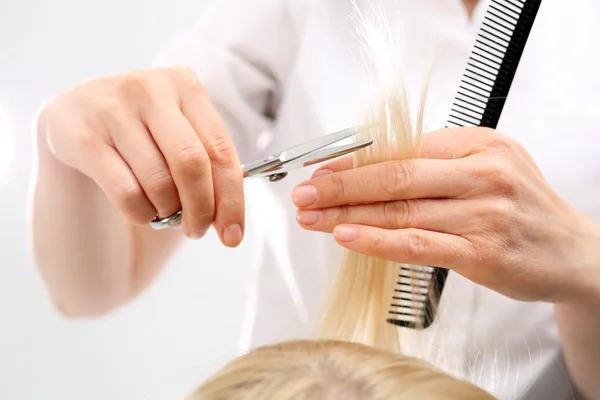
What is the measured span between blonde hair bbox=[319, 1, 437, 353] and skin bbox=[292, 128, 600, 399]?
6 cm

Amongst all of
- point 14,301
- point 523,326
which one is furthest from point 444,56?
point 14,301

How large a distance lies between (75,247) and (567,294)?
2.33ft

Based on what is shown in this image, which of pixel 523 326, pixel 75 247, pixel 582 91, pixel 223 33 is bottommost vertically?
pixel 523 326

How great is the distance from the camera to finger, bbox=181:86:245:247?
72 cm

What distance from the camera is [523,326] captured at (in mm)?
982

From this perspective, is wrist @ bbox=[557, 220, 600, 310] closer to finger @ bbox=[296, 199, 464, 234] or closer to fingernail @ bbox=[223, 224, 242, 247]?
finger @ bbox=[296, 199, 464, 234]

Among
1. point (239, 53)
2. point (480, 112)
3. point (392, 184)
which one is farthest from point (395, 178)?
point (239, 53)

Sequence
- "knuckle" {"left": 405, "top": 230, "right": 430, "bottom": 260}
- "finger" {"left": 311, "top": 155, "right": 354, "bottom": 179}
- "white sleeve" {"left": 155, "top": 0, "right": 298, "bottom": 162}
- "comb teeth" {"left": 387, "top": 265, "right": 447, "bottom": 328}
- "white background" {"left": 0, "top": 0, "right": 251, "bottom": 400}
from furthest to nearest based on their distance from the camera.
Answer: "white background" {"left": 0, "top": 0, "right": 251, "bottom": 400}
"white sleeve" {"left": 155, "top": 0, "right": 298, "bottom": 162}
"comb teeth" {"left": 387, "top": 265, "right": 447, "bottom": 328}
"finger" {"left": 311, "top": 155, "right": 354, "bottom": 179}
"knuckle" {"left": 405, "top": 230, "right": 430, "bottom": 260}

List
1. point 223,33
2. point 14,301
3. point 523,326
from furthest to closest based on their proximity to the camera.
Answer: point 14,301 < point 223,33 < point 523,326

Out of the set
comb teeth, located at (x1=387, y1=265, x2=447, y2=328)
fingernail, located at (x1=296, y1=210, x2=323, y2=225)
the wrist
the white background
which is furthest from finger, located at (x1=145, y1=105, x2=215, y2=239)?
the white background

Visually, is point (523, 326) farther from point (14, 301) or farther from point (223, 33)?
point (14, 301)

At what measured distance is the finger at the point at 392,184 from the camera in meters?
0.70

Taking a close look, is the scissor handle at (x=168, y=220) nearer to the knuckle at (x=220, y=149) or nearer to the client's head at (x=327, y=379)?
the knuckle at (x=220, y=149)

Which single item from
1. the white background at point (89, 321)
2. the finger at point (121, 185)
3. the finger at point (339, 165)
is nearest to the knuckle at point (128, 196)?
the finger at point (121, 185)
